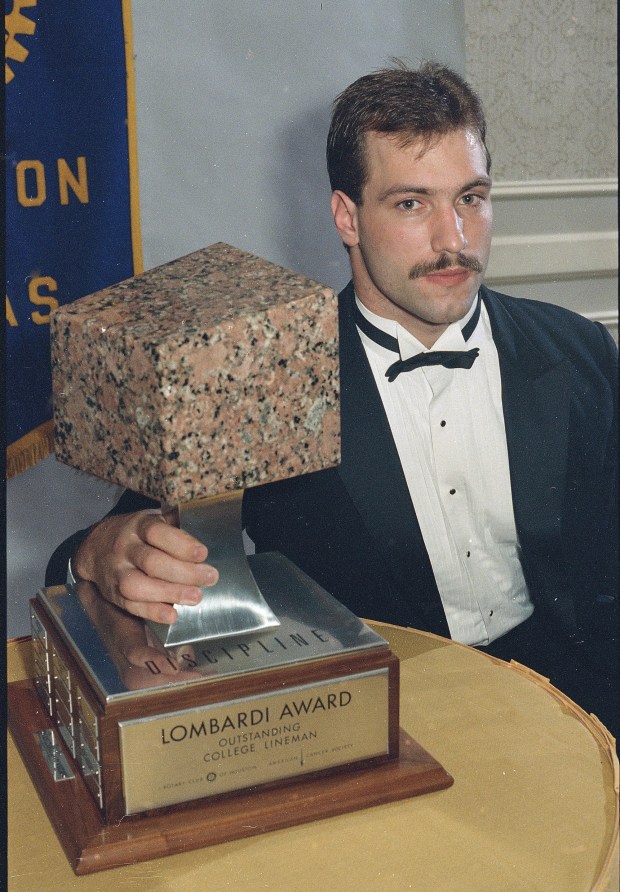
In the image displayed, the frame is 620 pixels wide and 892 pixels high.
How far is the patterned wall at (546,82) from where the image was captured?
4.55ft

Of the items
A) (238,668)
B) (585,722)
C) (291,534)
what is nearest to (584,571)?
(585,722)

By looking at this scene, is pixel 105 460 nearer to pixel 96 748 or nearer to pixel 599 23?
pixel 96 748

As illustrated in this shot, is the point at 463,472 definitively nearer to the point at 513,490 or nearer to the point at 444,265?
the point at 513,490

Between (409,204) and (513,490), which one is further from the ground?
(409,204)

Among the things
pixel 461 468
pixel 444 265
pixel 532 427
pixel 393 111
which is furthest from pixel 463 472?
pixel 393 111

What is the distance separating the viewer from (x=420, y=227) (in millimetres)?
1285

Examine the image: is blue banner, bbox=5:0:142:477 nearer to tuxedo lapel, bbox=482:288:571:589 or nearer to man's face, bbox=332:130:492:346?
man's face, bbox=332:130:492:346

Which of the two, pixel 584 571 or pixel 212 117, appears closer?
pixel 212 117

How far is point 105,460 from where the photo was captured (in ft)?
3.40

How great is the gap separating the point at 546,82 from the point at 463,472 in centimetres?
57

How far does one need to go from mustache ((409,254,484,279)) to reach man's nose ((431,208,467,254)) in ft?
0.04

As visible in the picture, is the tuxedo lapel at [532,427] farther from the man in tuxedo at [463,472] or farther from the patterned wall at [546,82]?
the patterned wall at [546,82]

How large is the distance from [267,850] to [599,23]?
1184 millimetres

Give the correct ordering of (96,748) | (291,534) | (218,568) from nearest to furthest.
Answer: (96,748), (218,568), (291,534)
